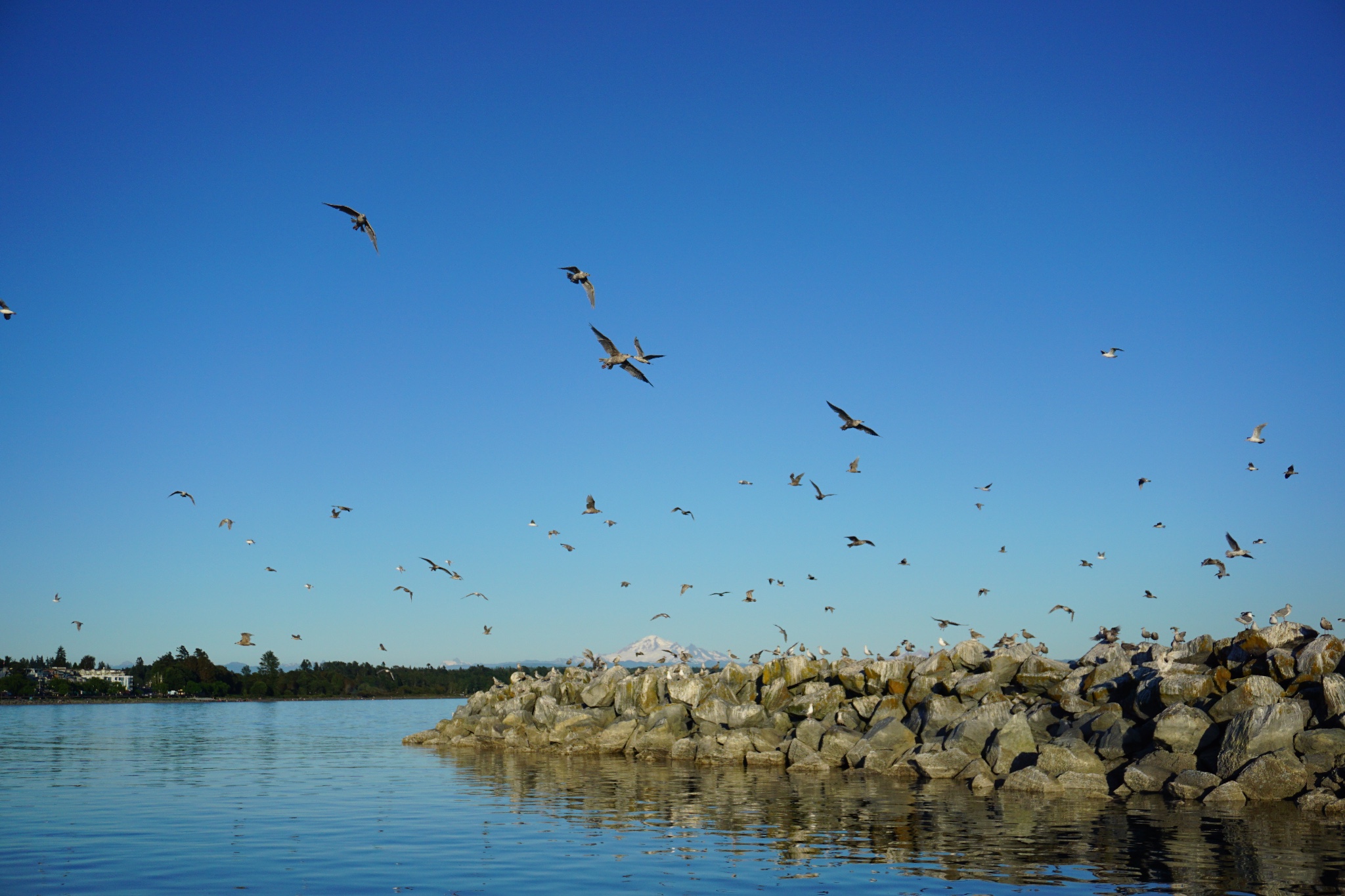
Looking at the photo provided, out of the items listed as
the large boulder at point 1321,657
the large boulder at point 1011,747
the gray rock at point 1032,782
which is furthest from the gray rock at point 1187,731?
the large boulder at point 1011,747

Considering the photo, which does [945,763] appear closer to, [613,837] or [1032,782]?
[1032,782]

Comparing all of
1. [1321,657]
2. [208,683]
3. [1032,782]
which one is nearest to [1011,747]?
[1032,782]

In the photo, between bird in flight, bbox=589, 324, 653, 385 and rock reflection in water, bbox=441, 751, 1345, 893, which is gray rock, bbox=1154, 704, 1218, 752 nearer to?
rock reflection in water, bbox=441, 751, 1345, 893

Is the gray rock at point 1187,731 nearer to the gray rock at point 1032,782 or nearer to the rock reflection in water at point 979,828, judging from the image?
the rock reflection in water at point 979,828

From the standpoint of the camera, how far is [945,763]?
30.8 meters

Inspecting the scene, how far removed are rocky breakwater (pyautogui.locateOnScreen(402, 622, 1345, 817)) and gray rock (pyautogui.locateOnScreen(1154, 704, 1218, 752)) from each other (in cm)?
4

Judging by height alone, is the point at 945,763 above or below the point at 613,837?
above

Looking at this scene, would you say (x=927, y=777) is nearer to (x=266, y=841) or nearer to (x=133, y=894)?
(x=266, y=841)

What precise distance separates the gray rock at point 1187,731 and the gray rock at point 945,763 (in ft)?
19.0

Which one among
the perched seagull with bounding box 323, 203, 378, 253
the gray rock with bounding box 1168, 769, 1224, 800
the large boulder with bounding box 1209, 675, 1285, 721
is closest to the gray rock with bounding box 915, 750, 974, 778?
the gray rock with bounding box 1168, 769, 1224, 800

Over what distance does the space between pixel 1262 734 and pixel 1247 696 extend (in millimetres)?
2249

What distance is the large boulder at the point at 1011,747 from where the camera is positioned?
29.4 m

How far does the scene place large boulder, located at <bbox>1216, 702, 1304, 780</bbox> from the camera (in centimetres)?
2480

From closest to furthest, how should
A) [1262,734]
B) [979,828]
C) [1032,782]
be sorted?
[979,828]
[1262,734]
[1032,782]
